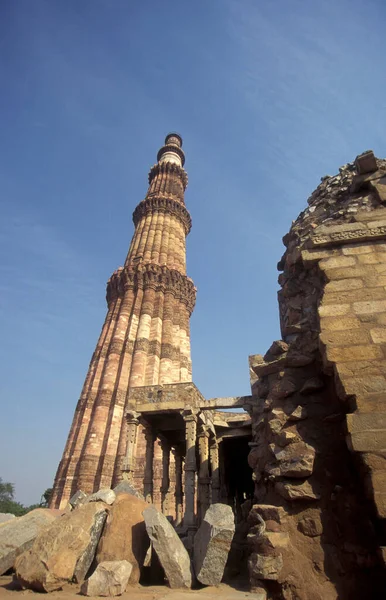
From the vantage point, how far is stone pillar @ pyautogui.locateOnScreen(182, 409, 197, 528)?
30.4 ft

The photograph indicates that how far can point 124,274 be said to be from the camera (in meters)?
22.1

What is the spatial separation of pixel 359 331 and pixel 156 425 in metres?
9.81

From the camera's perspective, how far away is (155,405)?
35.9 ft

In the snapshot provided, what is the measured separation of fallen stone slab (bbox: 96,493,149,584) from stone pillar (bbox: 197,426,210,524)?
741 centimetres

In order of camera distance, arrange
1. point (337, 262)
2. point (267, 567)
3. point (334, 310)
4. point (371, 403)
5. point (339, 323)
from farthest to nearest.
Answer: point (337, 262) → point (334, 310) → point (339, 323) → point (371, 403) → point (267, 567)

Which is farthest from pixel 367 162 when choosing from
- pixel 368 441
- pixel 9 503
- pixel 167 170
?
pixel 9 503

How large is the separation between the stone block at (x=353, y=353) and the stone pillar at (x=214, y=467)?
9.67 meters

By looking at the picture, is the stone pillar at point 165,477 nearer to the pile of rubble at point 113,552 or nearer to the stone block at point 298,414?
the pile of rubble at point 113,552

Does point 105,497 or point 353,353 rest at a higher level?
point 353,353

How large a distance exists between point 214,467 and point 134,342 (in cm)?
873

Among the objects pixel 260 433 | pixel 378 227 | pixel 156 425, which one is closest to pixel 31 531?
pixel 260 433

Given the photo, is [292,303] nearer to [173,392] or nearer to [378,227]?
[378,227]

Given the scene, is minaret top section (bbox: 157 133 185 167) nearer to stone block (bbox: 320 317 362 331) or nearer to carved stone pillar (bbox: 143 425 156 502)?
carved stone pillar (bbox: 143 425 156 502)

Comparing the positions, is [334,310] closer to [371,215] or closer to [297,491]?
[371,215]
